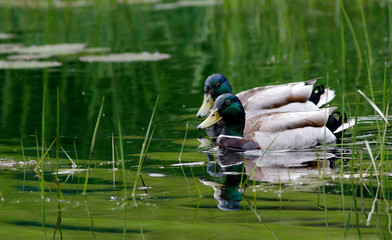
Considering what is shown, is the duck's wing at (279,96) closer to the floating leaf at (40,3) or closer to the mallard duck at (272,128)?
the mallard duck at (272,128)

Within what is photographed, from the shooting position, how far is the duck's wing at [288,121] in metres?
6.71

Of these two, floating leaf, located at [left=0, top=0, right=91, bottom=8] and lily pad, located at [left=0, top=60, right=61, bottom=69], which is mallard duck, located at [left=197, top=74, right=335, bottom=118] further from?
floating leaf, located at [left=0, top=0, right=91, bottom=8]

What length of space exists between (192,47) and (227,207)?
9.65 metres

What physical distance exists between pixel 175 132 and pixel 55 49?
20.6 feet

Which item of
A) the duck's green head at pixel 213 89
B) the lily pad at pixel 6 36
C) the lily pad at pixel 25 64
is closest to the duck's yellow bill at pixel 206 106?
the duck's green head at pixel 213 89

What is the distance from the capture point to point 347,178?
504cm

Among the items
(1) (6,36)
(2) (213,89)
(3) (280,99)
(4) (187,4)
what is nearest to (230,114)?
(3) (280,99)

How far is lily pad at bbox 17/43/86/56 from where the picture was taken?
1295 cm

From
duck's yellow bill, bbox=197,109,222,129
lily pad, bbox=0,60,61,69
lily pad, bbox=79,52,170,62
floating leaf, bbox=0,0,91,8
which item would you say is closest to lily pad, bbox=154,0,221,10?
floating leaf, bbox=0,0,91,8

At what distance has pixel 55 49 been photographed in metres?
13.2

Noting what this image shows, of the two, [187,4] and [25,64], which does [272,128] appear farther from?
[187,4]

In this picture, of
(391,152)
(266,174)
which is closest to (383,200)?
(266,174)

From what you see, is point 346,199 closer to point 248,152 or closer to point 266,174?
point 266,174

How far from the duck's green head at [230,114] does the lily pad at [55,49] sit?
635 cm
